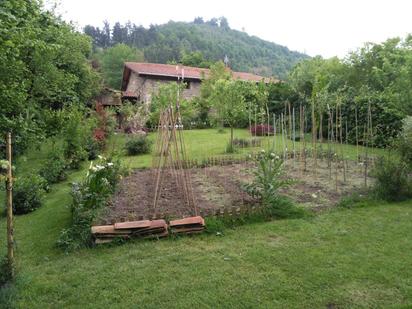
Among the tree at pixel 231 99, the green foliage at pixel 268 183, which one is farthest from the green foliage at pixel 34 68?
the tree at pixel 231 99

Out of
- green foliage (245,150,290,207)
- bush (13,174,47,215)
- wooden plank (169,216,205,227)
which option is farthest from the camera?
bush (13,174,47,215)

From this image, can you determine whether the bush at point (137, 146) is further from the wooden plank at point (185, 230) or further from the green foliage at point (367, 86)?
the wooden plank at point (185, 230)

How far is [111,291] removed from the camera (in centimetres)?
377

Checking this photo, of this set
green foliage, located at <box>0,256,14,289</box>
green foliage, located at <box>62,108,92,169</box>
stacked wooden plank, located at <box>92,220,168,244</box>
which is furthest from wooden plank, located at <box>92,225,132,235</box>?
green foliage, located at <box>62,108,92,169</box>

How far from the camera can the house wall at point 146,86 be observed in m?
28.3

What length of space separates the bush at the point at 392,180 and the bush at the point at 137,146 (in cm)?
937

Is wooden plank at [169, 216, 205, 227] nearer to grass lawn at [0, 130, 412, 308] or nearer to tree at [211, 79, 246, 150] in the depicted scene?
grass lawn at [0, 130, 412, 308]

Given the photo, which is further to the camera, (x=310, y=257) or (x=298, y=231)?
(x=298, y=231)

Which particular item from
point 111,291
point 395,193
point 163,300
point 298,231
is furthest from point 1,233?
point 395,193

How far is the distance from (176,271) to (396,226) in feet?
11.4

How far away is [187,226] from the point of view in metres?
5.25

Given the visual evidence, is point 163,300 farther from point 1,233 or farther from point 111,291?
point 1,233

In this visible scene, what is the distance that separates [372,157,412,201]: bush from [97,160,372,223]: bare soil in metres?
0.61

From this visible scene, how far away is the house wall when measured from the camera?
28303 millimetres
